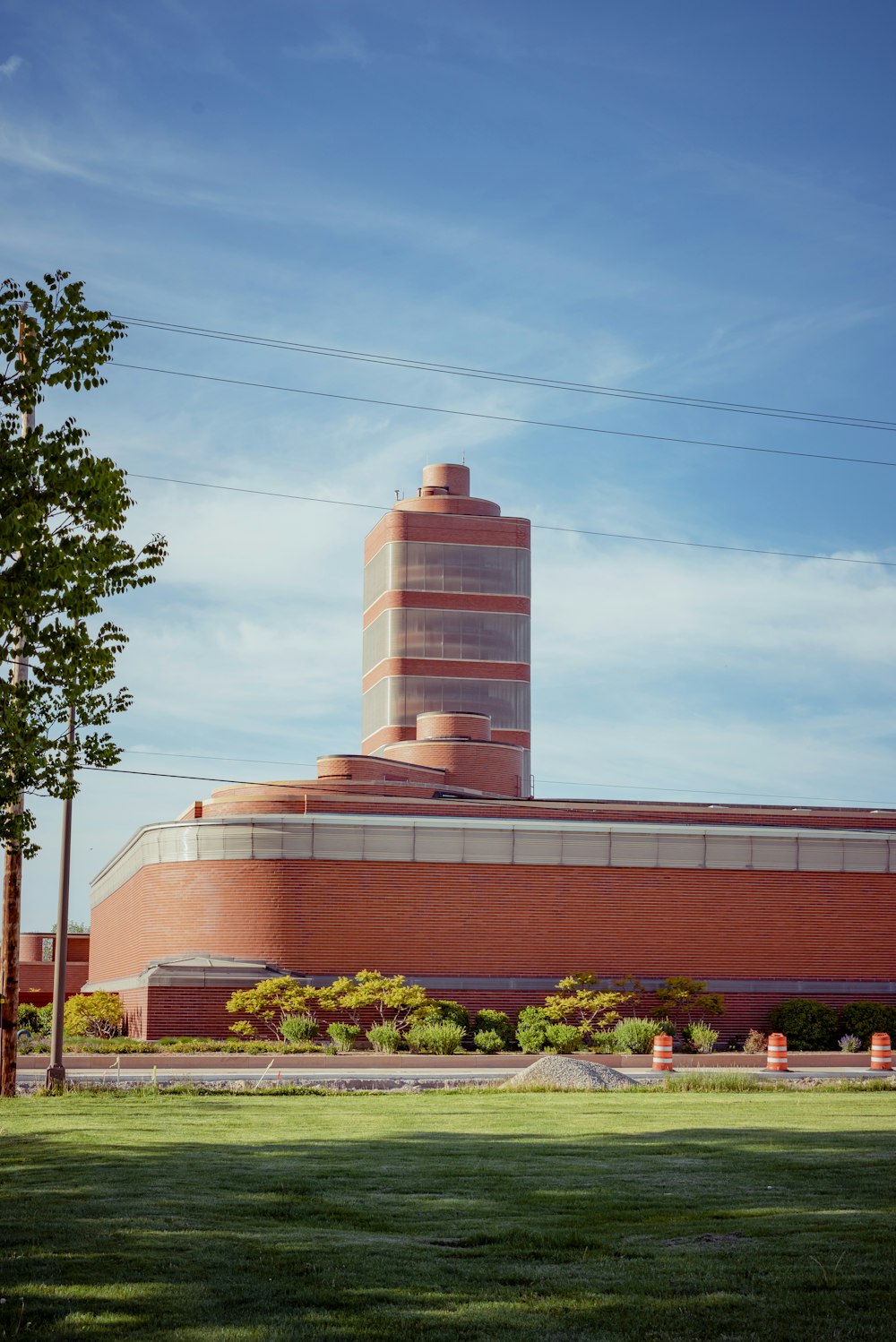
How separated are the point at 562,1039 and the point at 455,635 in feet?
168

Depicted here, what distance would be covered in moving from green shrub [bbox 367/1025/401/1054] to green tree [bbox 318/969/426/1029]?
5.45 ft

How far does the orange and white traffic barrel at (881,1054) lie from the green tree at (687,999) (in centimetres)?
967

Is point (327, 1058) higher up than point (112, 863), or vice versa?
point (112, 863)

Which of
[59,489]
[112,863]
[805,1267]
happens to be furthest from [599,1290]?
A: [112,863]

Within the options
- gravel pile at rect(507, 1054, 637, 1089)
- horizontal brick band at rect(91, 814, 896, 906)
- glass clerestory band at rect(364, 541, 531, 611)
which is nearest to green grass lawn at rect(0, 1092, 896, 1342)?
gravel pile at rect(507, 1054, 637, 1089)

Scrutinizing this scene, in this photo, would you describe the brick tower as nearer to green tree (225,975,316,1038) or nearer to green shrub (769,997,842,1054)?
green shrub (769,997,842,1054)

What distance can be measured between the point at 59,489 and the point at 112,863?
50308 mm

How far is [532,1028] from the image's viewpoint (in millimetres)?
39594

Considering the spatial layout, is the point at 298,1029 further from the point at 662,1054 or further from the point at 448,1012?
the point at 662,1054

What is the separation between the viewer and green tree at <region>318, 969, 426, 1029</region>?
40.2 m

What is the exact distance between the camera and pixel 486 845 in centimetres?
4409

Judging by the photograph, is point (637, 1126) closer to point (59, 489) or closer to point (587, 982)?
point (59, 489)

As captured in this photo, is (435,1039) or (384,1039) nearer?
(435,1039)

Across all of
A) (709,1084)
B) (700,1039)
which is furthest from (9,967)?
(700,1039)
